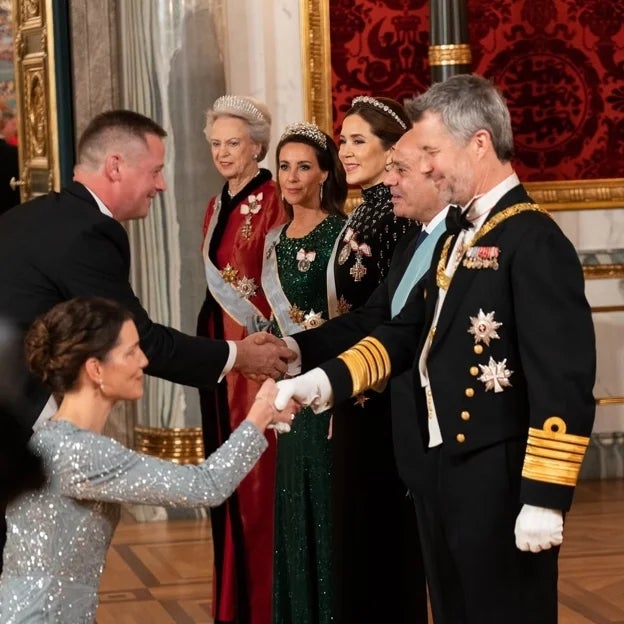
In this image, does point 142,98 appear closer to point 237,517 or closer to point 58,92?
point 58,92

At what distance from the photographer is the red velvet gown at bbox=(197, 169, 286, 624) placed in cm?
472

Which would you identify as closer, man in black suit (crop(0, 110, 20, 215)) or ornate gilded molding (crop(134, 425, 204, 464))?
ornate gilded molding (crop(134, 425, 204, 464))

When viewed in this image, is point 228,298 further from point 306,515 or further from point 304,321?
point 306,515

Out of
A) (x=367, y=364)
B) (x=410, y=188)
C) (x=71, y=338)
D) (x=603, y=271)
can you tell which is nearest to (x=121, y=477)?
(x=71, y=338)

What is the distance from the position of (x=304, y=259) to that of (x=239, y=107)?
99 cm

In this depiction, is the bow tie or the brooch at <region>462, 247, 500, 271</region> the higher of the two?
the bow tie

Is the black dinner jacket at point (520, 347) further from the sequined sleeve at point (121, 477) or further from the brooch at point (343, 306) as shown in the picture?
the brooch at point (343, 306)

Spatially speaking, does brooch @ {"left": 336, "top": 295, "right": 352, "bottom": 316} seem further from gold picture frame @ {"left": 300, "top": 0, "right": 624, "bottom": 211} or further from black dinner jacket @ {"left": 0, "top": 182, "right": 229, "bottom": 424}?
gold picture frame @ {"left": 300, "top": 0, "right": 624, "bottom": 211}

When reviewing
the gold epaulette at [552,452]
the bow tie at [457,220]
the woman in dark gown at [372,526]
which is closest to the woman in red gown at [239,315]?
the woman in dark gown at [372,526]

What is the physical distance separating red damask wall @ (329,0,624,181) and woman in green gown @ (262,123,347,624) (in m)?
2.44

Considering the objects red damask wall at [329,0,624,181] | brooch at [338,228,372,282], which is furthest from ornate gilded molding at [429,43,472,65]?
brooch at [338,228,372,282]

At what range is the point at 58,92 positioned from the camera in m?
7.11

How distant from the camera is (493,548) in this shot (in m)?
2.91

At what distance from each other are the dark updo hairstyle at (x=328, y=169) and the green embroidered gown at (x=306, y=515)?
0.19 meters
